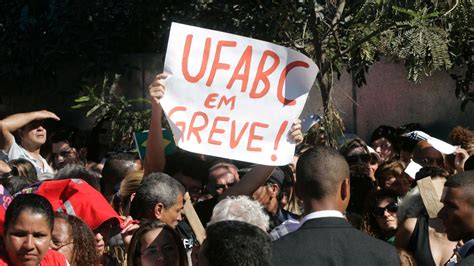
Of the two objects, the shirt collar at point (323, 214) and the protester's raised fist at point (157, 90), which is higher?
the protester's raised fist at point (157, 90)

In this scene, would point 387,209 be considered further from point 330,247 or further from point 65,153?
point 65,153

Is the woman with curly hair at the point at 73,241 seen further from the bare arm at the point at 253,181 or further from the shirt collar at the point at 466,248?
the shirt collar at the point at 466,248

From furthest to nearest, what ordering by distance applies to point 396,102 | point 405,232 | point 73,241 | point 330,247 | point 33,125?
point 396,102 → point 33,125 → point 405,232 → point 73,241 → point 330,247

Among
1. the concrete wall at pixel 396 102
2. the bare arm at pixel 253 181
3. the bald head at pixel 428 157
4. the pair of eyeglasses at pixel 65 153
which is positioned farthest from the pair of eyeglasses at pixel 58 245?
the concrete wall at pixel 396 102

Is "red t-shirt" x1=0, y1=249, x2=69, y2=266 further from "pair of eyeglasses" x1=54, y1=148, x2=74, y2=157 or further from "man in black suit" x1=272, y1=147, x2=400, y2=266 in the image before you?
"pair of eyeglasses" x1=54, y1=148, x2=74, y2=157

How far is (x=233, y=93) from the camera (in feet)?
24.1

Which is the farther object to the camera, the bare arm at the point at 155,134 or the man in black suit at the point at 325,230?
the bare arm at the point at 155,134

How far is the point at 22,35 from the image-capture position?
44.1 ft

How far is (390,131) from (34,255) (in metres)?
6.53

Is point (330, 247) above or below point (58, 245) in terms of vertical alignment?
above

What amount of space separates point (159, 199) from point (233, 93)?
82 cm

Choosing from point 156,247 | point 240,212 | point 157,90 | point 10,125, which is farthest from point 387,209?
point 10,125

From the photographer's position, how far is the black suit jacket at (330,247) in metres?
5.39

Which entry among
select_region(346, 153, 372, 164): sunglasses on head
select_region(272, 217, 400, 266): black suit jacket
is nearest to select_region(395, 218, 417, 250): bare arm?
select_region(272, 217, 400, 266): black suit jacket
